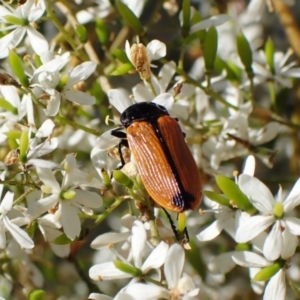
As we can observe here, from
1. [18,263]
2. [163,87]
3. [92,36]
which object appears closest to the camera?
[163,87]

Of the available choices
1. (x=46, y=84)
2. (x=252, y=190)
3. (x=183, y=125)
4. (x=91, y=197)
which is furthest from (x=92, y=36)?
(x=252, y=190)

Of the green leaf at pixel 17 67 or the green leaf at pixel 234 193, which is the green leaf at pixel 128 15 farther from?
the green leaf at pixel 234 193

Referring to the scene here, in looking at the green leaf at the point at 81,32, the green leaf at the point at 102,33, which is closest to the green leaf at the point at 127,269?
the green leaf at the point at 81,32

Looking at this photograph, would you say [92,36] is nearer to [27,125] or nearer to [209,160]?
[209,160]

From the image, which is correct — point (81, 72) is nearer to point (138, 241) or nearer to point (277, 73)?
point (138, 241)

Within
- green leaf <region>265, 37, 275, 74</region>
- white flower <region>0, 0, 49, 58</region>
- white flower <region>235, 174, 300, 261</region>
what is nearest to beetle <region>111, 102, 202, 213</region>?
white flower <region>235, 174, 300, 261</region>

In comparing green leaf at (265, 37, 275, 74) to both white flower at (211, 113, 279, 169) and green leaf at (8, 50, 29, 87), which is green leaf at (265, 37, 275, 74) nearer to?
white flower at (211, 113, 279, 169)
